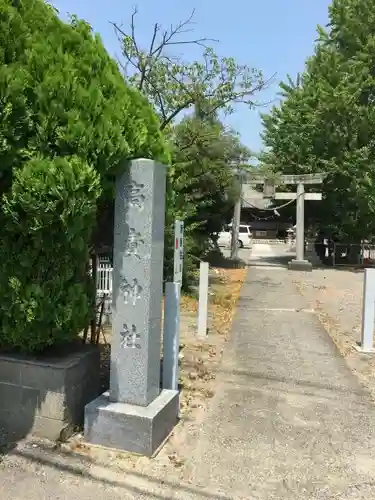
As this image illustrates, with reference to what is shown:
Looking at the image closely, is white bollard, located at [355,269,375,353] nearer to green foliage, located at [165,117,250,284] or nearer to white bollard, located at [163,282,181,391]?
white bollard, located at [163,282,181,391]

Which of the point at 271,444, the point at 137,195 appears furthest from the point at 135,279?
the point at 271,444

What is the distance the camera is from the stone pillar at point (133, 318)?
3.50 meters

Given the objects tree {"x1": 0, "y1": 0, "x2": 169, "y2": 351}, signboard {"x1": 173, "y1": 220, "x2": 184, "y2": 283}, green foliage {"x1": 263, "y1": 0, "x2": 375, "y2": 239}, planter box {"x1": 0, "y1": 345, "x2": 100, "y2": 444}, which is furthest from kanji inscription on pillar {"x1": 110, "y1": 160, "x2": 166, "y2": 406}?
green foliage {"x1": 263, "y1": 0, "x2": 375, "y2": 239}

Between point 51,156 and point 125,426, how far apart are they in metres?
1.95

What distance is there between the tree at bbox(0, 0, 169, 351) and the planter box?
169 mm

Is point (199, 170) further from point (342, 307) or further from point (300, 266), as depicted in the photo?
point (300, 266)

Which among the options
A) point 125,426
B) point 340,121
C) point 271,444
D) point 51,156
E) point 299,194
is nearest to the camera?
point 51,156

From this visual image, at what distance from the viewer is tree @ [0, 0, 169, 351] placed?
9.89ft

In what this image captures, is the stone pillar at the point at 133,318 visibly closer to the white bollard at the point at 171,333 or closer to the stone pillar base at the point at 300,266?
the white bollard at the point at 171,333

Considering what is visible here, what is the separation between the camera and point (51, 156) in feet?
10.3

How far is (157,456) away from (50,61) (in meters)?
2.84

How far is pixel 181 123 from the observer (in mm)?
12602

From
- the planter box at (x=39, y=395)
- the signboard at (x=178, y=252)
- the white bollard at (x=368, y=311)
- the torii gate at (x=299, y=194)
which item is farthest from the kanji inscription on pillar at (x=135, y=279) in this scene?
the torii gate at (x=299, y=194)

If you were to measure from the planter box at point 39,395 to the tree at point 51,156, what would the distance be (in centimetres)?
17
